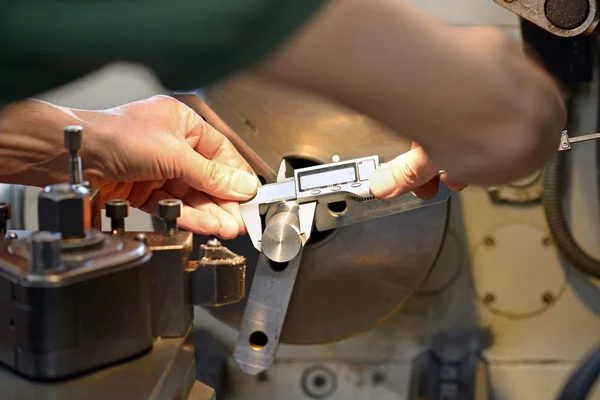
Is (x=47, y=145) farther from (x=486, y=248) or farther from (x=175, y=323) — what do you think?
(x=486, y=248)

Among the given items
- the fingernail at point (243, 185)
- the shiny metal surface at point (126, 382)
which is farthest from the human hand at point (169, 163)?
the shiny metal surface at point (126, 382)

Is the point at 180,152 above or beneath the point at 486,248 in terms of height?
above

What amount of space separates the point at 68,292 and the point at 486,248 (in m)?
0.78

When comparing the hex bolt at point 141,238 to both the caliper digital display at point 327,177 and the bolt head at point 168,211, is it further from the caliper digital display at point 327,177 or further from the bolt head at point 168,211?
the caliper digital display at point 327,177

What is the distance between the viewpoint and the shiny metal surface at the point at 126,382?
18.6 inches

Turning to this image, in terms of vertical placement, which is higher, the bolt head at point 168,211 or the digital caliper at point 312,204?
the bolt head at point 168,211

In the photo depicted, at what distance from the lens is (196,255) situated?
0.97 meters

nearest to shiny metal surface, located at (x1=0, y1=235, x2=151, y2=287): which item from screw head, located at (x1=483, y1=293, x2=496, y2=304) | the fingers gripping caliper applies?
the fingers gripping caliper

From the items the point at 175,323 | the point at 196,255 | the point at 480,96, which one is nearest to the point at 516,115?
the point at 480,96

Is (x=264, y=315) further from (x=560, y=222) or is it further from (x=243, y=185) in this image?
(x=560, y=222)

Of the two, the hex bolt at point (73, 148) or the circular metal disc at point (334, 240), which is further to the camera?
the circular metal disc at point (334, 240)

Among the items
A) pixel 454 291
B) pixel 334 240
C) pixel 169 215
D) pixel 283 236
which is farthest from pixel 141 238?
pixel 454 291

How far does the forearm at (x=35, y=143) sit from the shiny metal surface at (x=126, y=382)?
0.34 m

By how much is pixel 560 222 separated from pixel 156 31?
2.89 ft
